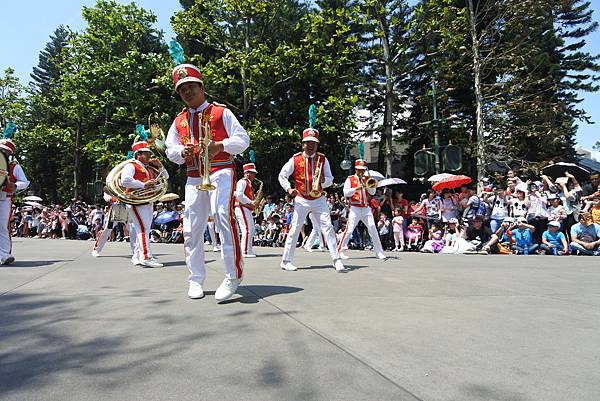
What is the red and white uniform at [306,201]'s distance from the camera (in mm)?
7613

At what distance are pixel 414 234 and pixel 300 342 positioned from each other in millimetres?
12310

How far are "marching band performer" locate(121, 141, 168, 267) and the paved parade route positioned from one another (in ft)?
8.02

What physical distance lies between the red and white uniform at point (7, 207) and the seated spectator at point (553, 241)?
39.3 ft

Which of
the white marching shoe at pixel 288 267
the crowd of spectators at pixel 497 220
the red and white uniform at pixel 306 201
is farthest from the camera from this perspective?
the crowd of spectators at pixel 497 220

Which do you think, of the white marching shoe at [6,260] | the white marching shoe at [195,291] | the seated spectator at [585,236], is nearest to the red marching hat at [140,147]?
the white marching shoe at [6,260]

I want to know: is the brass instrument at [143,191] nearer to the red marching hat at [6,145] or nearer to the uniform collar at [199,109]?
the red marching hat at [6,145]

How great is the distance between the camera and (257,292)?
17.0 feet

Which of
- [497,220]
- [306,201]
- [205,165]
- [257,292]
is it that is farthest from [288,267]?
[497,220]

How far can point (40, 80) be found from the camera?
46.9 metres

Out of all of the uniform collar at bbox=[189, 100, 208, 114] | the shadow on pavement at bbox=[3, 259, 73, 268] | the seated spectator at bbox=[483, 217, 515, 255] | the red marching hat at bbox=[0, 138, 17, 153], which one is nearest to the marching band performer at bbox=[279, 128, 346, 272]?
the uniform collar at bbox=[189, 100, 208, 114]

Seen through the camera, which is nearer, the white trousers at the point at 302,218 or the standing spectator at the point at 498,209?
the white trousers at the point at 302,218

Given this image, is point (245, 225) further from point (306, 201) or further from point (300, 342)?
point (300, 342)

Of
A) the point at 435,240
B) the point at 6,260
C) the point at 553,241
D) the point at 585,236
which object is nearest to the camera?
the point at 6,260

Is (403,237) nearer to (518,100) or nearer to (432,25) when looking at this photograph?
(518,100)
